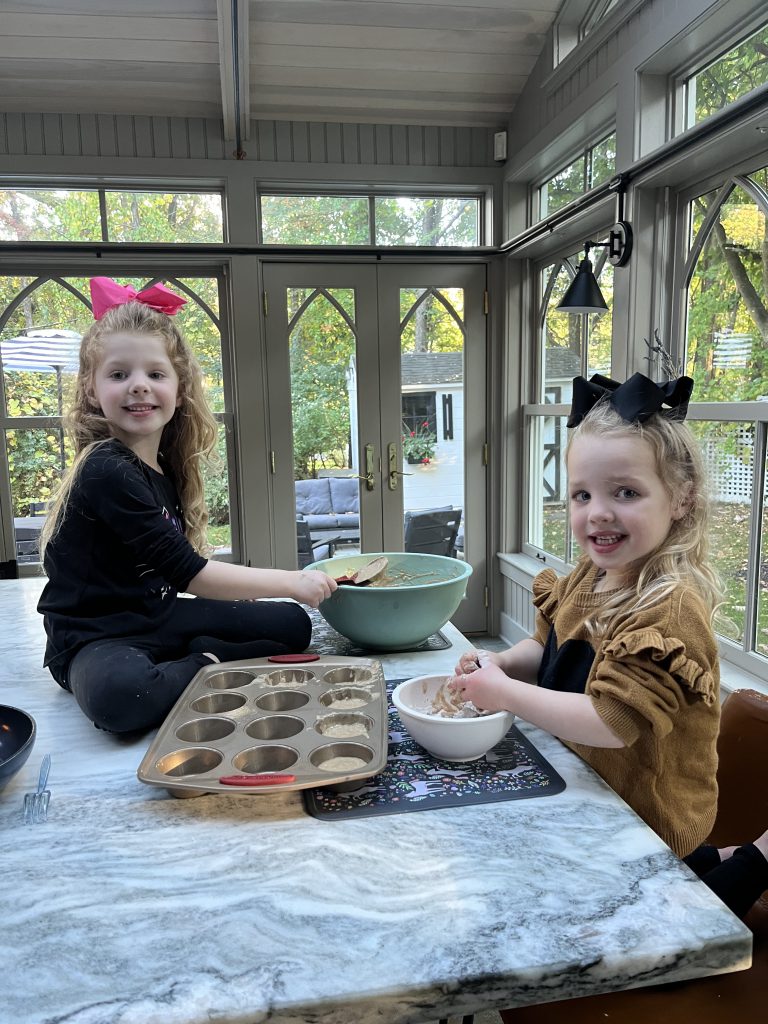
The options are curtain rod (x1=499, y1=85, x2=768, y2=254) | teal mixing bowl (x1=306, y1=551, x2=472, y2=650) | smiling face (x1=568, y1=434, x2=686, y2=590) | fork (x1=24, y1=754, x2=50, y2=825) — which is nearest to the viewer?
fork (x1=24, y1=754, x2=50, y2=825)

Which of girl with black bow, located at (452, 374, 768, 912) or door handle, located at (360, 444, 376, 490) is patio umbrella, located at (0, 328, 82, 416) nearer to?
door handle, located at (360, 444, 376, 490)

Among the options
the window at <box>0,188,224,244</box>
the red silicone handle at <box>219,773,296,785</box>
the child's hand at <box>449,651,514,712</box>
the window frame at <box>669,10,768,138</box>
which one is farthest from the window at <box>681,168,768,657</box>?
the window at <box>0,188,224,244</box>

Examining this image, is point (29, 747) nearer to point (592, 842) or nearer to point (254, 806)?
point (254, 806)

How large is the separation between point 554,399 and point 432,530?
967mm

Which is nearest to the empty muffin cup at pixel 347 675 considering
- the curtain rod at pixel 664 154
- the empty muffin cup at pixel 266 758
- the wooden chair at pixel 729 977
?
the empty muffin cup at pixel 266 758

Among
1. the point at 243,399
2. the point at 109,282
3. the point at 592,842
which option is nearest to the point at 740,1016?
the point at 592,842

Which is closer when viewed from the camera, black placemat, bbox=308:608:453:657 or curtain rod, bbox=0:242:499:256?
black placemat, bbox=308:608:453:657

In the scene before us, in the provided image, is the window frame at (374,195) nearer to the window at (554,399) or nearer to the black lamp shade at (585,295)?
the window at (554,399)

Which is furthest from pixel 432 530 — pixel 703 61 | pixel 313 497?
pixel 703 61

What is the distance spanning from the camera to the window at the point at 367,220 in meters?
3.46

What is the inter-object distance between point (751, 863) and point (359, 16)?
9.90ft

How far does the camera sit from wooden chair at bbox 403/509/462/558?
3787mm

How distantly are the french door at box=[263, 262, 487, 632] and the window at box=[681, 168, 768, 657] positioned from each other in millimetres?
1606

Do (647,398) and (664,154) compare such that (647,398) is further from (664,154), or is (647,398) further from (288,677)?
(664,154)
